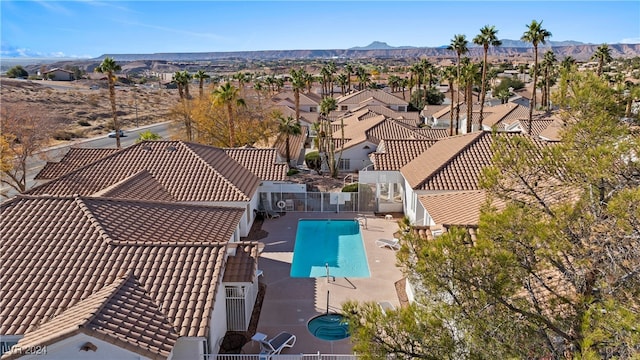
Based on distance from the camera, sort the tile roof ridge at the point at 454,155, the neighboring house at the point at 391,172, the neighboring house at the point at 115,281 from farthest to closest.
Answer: the neighboring house at the point at 391,172
the tile roof ridge at the point at 454,155
the neighboring house at the point at 115,281

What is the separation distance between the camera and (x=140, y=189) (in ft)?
81.7

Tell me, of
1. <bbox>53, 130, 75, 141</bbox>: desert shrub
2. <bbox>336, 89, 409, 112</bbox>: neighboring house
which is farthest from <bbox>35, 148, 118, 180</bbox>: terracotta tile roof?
<bbox>336, 89, 409, 112</bbox>: neighboring house

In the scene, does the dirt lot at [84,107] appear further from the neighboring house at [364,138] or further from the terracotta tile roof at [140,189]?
the terracotta tile roof at [140,189]

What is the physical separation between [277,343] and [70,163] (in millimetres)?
25180

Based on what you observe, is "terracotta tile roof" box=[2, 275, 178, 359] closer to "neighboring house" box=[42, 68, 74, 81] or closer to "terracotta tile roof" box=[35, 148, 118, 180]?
"terracotta tile roof" box=[35, 148, 118, 180]

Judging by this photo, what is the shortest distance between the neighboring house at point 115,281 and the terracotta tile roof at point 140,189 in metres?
2.81

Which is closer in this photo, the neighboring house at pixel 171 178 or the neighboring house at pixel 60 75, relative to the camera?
the neighboring house at pixel 171 178

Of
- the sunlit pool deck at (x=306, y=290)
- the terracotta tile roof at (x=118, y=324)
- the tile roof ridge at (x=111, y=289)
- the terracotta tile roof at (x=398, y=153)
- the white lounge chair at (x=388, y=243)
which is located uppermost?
the terracotta tile roof at (x=398, y=153)

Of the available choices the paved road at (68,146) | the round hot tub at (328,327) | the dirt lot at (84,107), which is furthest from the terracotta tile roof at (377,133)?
the dirt lot at (84,107)

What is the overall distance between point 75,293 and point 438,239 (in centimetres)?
1215

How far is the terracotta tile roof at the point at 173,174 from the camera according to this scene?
88.6 feet

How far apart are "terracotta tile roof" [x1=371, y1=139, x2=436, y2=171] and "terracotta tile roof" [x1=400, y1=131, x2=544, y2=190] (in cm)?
94

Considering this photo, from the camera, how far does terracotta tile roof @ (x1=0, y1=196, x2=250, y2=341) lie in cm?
1429

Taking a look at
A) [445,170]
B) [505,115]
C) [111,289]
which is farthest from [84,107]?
[111,289]
